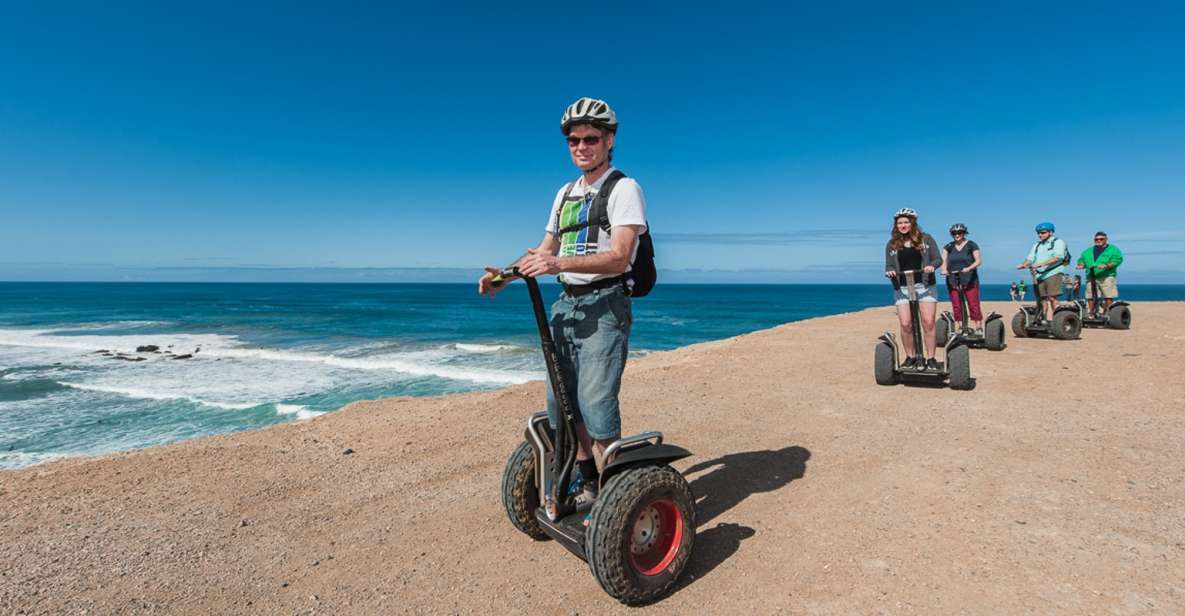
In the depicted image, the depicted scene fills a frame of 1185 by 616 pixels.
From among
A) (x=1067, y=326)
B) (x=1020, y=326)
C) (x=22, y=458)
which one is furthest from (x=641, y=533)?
(x=1020, y=326)

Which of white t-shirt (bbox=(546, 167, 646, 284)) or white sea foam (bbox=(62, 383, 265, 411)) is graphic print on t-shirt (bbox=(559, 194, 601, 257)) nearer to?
white t-shirt (bbox=(546, 167, 646, 284))

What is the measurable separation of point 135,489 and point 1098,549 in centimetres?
636

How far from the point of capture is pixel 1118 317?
528 inches

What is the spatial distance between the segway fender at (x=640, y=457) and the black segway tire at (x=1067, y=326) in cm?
1232

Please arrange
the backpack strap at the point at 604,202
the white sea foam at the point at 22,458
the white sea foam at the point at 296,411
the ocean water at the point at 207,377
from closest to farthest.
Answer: the backpack strap at the point at 604,202, the white sea foam at the point at 22,458, the ocean water at the point at 207,377, the white sea foam at the point at 296,411

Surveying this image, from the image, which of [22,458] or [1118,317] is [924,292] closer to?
[1118,317]

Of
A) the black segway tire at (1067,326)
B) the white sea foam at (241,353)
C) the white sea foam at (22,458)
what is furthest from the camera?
the white sea foam at (241,353)

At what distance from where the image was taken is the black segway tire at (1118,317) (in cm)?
1337

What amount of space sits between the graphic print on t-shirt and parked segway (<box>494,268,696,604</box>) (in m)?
0.29

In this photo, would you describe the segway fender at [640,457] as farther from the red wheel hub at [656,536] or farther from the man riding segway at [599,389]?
the red wheel hub at [656,536]

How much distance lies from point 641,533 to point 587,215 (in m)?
1.66

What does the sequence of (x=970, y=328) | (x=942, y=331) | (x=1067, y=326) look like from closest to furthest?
(x=970, y=328) → (x=942, y=331) → (x=1067, y=326)

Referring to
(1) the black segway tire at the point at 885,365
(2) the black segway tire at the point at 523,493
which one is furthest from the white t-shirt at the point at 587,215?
(1) the black segway tire at the point at 885,365

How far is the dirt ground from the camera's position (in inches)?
114
